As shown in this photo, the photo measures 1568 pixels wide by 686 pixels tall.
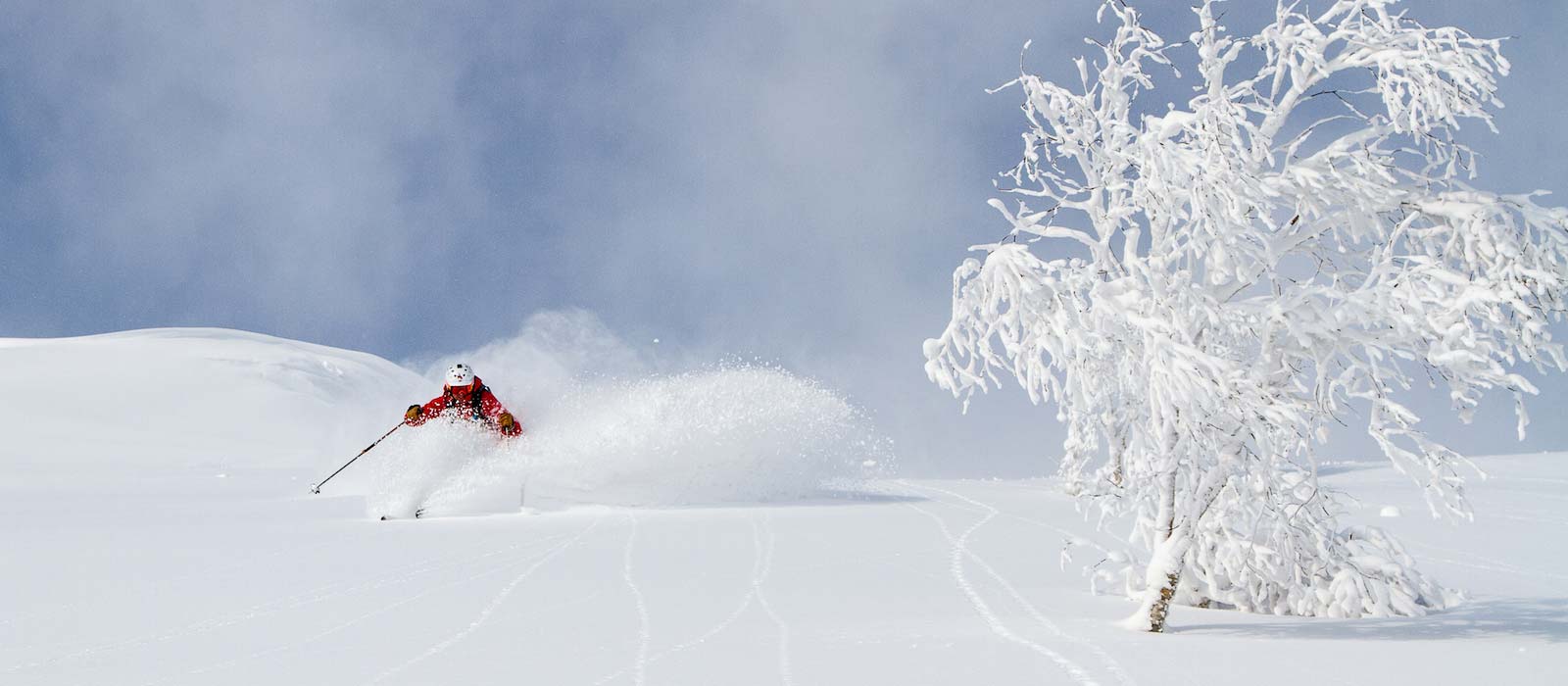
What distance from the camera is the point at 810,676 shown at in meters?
5.11

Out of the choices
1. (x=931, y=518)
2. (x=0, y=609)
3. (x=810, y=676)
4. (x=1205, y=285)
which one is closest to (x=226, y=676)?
(x=810, y=676)

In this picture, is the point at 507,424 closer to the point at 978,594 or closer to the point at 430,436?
the point at 430,436

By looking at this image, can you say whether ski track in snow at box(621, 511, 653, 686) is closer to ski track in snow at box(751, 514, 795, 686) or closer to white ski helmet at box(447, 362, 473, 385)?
ski track in snow at box(751, 514, 795, 686)

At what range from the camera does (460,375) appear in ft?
55.1

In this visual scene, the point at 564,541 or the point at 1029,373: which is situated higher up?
the point at 1029,373

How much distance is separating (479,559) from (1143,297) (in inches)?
264

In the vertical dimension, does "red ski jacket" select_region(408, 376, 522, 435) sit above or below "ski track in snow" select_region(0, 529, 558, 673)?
above

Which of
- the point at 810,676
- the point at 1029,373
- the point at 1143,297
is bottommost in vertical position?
the point at 810,676

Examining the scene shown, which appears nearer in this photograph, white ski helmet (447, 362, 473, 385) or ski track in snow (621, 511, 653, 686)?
ski track in snow (621, 511, 653, 686)

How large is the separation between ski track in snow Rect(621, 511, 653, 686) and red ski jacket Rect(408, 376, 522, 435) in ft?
18.6

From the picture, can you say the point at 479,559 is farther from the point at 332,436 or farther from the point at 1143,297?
the point at 332,436

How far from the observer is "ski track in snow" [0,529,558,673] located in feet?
19.6

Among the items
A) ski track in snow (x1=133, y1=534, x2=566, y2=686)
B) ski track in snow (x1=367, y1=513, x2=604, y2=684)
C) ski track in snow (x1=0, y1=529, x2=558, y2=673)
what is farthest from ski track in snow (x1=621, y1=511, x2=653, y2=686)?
ski track in snow (x1=0, y1=529, x2=558, y2=673)

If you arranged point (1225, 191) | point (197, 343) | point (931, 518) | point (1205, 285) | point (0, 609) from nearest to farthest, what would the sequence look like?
1. point (1225, 191)
2. point (1205, 285)
3. point (0, 609)
4. point (931, 518)
5. point (197, 343)
